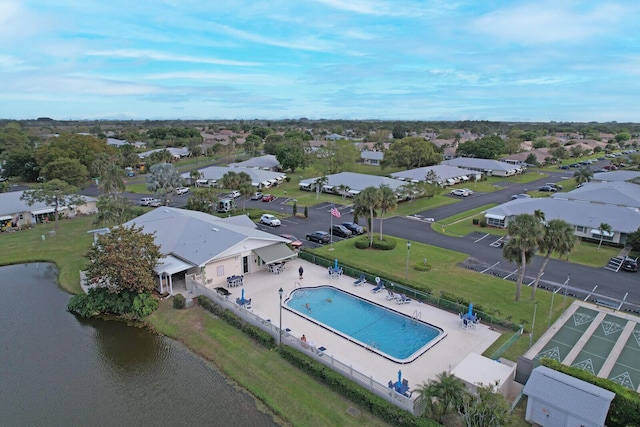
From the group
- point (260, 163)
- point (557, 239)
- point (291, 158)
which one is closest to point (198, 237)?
point (557, 239)

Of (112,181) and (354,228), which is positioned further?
(112,181)

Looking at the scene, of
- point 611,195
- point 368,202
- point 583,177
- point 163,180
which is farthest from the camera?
point 583,177

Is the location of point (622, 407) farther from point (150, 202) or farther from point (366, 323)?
point (150, 202)

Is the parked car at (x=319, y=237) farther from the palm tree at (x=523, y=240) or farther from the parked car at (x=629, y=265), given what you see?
the parked car at (x=629, y=265)

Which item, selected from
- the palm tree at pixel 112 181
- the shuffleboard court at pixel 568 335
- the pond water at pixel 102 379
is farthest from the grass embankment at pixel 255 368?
the palm tree at pixel 112 181

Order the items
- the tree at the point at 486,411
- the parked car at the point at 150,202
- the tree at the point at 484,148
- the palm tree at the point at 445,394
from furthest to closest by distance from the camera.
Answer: the tree at the point at 484,148, the parked car at the point at 150,202, the palm tree at the point at 445,394, the tree at the point at 486,411
